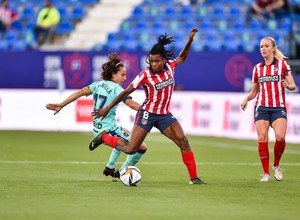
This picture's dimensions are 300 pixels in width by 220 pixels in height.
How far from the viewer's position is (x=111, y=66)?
41.5 feet

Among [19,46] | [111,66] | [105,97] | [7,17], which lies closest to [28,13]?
[7,17]

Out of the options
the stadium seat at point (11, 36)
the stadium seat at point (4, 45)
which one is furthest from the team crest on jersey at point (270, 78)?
the stadium seat at point (11, 36)

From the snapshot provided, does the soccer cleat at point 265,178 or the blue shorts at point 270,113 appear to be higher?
the blue shorts at point 270,113

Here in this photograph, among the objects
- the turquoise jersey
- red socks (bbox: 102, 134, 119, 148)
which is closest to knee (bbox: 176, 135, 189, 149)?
red socks (bbox: 102, 134, 119, 148)

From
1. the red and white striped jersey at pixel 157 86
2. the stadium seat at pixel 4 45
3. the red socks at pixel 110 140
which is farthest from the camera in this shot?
the stadium seat at pixel 4 45

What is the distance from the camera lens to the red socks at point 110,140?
12.1 meters

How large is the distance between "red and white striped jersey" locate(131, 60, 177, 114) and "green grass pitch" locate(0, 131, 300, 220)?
1075mm

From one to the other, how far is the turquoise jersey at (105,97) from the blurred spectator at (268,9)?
14087 mm

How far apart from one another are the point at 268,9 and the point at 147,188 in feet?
50.4

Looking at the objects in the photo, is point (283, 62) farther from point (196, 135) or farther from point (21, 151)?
point (196, 135)

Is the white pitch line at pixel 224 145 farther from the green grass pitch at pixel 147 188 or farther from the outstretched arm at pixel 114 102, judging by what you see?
the outstretched arm at pixel 114 102

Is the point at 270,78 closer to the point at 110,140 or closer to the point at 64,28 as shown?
the point at 110,140

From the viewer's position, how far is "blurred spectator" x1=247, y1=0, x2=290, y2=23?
25.9 m

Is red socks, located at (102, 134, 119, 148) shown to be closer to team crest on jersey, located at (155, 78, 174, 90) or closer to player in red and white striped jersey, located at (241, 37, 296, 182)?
team crest on jersey, located at (155, 78, 174, 90)
